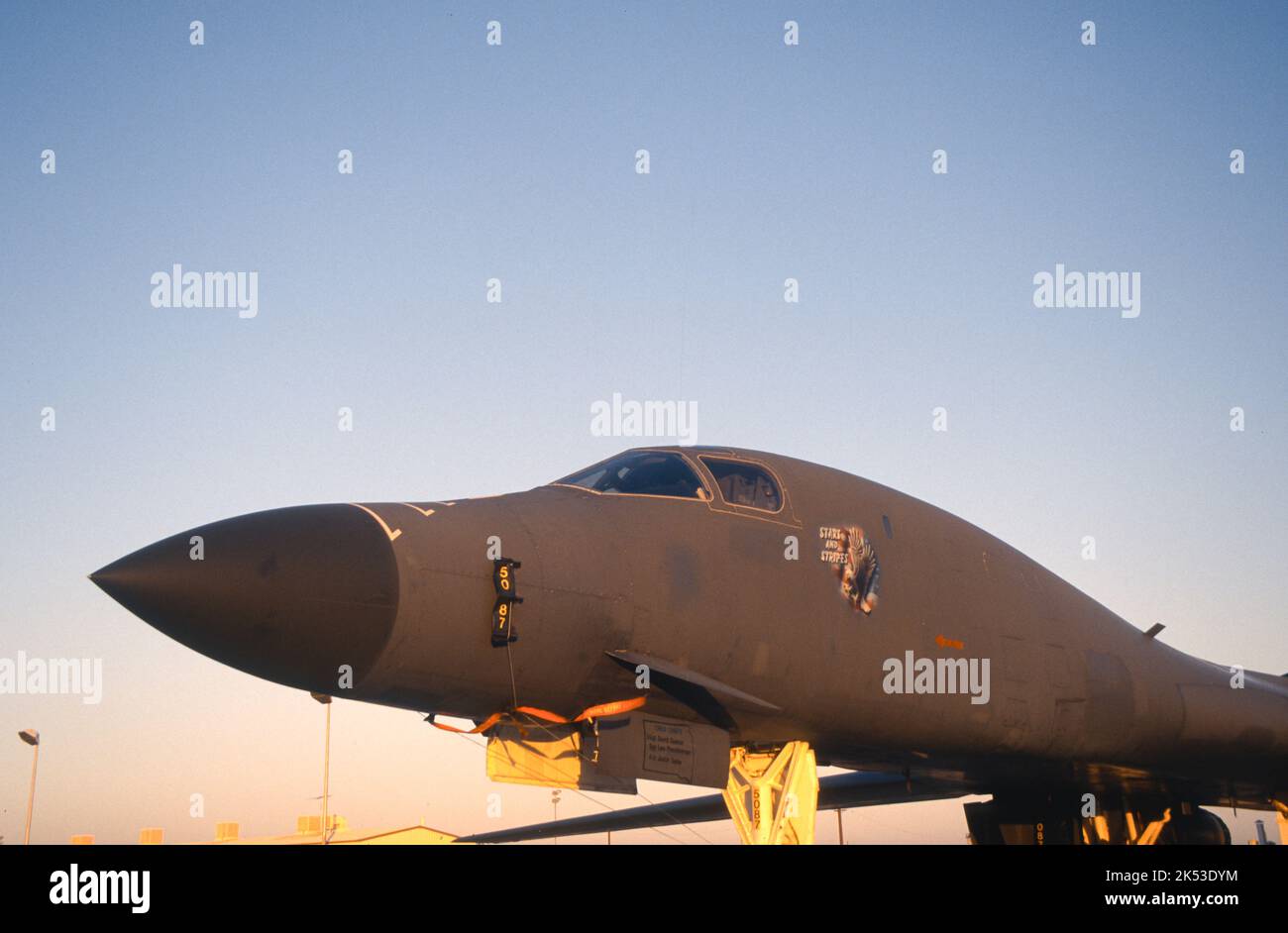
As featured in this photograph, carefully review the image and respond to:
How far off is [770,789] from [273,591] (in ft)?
15.3

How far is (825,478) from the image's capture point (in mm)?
10367

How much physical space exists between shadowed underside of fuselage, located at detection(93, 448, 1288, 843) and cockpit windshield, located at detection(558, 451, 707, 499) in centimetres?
2

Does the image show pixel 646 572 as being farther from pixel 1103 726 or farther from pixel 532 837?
pixel 532 837

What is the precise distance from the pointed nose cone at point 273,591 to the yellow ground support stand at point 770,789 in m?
3.57

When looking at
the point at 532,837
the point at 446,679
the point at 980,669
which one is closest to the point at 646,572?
the point at 446,679

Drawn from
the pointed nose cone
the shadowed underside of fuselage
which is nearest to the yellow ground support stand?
the shadowed underside of fuselage

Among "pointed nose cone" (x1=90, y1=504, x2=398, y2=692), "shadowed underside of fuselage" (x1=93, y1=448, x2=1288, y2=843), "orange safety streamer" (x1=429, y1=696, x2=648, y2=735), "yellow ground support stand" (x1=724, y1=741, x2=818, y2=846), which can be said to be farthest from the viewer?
"yellow ground support stand" (x1=724, y1=741, x2=818, y2=846)

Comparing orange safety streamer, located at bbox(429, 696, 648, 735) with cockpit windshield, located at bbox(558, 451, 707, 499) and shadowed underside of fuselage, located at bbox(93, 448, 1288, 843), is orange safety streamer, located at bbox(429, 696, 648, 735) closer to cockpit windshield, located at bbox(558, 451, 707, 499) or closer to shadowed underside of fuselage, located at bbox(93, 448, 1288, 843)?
shadowed underside of fuselage, located at bbox(93, 448, 1288, 843)

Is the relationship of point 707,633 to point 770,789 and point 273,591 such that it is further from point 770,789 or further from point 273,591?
point 273,591

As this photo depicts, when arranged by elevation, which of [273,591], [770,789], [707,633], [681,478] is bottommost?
[770,789]

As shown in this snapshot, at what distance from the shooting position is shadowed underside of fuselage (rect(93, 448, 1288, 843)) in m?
6.91

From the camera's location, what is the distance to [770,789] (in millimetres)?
9609

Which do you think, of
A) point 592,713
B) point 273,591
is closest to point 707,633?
point 592,713
